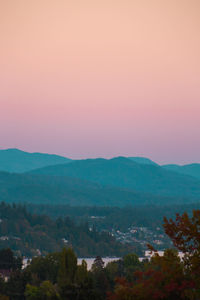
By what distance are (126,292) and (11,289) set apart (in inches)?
1978

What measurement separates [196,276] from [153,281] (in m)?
2.23

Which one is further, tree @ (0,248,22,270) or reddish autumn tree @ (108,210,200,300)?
tree @ (0,248,22,270)

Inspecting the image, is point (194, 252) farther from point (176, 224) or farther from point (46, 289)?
point (46, 289)

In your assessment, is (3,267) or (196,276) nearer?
(196,276)

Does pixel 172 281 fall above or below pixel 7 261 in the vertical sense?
above

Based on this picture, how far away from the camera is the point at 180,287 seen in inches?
1362

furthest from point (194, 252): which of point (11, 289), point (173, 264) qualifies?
point (11, 289)

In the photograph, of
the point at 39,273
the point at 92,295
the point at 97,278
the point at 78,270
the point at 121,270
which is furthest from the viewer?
the point at 121,270

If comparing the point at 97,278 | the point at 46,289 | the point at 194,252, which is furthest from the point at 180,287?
the point at 97,278

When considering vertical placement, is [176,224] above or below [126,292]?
above

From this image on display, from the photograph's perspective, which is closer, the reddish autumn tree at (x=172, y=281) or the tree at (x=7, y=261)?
the reddish autumn tree at (x=172, y=281)

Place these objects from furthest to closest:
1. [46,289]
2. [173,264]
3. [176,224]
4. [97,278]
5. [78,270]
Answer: [97,278] < [78,270] < [46,289] < [176,224] < [173,264]

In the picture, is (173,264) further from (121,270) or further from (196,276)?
(121,270)

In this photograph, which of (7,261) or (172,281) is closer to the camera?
(172,281)
